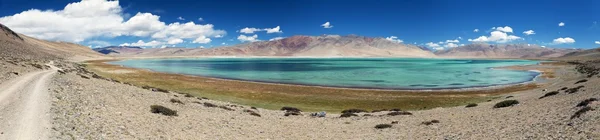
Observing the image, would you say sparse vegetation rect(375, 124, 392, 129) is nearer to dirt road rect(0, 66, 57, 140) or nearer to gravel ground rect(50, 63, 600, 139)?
gravel ground rect(50, 63, 600, 139)

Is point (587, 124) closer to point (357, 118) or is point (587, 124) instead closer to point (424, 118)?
point (424, 118)

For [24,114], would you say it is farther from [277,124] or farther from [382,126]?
[382,126]

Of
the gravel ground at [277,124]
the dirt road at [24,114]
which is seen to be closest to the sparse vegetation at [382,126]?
the gravel ground at [277,124]

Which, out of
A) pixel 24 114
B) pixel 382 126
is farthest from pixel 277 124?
pixel 24 114

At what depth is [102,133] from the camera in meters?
13.6

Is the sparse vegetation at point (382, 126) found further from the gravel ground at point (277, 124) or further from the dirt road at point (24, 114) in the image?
the dirt road at point (24, 114)

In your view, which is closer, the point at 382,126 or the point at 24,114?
the point at 24,114

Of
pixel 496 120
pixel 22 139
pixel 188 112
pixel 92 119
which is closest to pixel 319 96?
pixel 188 112

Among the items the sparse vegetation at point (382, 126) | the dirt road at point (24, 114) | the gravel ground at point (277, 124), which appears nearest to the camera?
the dirt road at point (24, 114)

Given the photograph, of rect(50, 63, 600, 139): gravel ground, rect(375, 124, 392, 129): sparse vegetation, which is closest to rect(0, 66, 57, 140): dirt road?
rect(50, 63, 600, 139): gravel ground

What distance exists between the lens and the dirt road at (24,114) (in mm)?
12289

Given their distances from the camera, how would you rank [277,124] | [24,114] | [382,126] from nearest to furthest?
[24,114] < [382,126] < [277,124]

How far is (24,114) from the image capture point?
1502 centimetres

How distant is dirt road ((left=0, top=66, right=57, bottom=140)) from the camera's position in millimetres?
12289
